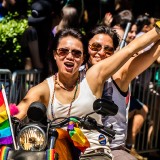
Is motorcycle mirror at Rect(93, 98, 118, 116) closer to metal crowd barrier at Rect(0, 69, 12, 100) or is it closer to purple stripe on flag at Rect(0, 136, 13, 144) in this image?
purple stripe on flag at Rect(0, 136, 13, 144)

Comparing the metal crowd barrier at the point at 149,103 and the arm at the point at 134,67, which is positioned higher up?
the arm at the point at 134,67

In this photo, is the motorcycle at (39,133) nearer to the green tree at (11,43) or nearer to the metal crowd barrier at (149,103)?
the green tree at (11,43)

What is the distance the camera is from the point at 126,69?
451 centimetres

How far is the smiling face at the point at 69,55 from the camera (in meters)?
4.18

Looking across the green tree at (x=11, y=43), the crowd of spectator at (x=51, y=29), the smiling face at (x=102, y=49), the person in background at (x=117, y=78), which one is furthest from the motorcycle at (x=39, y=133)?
the green tree at (x=11, y=43)

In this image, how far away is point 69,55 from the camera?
417 centimetres

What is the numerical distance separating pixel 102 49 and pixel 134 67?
0.37 m

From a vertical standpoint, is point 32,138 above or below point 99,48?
below

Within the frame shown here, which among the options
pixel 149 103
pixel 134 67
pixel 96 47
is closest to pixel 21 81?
pixel 96 47

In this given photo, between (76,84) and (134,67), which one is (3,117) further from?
(134,67)

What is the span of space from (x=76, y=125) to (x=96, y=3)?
19.5ft

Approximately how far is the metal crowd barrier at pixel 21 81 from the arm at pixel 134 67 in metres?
2.25

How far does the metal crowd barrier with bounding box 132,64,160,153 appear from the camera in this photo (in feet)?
25.9

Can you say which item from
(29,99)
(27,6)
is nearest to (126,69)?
(29,99)
